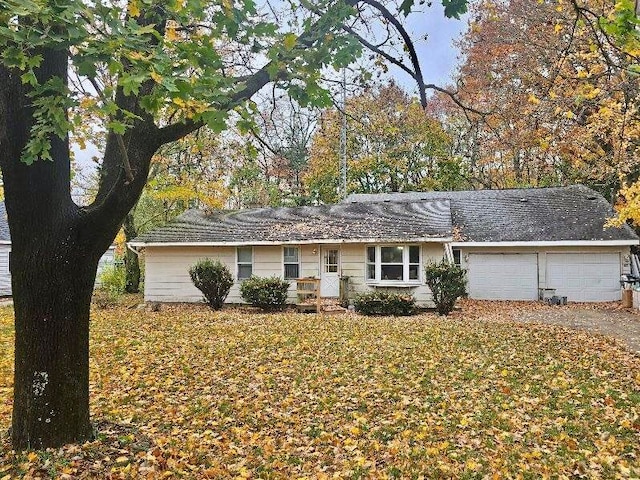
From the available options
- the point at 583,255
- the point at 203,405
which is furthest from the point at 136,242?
the point at 583,255

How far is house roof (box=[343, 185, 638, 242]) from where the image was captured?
65.9 feet

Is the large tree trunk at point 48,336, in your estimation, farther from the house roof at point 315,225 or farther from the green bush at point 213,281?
the house roof at point 315,225

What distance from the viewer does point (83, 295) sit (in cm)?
462

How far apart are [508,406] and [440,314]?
10032 millimetres

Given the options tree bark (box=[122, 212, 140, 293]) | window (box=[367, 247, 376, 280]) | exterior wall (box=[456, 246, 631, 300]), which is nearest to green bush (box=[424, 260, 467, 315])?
window (box=[367, 247, 376, 280])

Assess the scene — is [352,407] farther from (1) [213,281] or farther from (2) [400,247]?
(1) [213,281]

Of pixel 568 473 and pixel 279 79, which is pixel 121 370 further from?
pixel 568 473

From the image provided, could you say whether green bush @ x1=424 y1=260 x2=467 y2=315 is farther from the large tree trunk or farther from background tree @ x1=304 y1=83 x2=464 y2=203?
background tree @ x1=304 y1=83 x2=464 y2=203

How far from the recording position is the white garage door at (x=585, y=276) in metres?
19.5

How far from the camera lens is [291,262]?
1908 cm

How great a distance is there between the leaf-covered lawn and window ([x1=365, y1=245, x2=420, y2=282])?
251 inches

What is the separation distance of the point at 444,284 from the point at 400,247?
8.65 feet

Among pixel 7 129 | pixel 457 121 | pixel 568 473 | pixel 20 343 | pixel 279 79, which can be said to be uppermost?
pixel 457 121

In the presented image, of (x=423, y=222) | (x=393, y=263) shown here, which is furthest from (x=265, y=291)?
(x=423, y=222)
